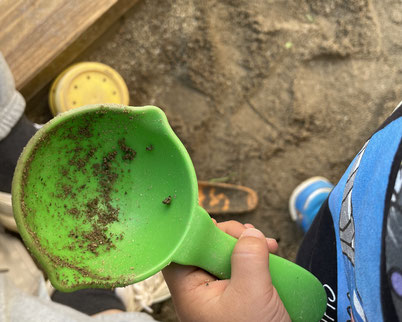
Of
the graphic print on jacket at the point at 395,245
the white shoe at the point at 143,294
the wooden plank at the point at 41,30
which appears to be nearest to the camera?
the graphic print on jacket at the point at 395,245

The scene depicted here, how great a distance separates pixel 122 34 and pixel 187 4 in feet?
0.75

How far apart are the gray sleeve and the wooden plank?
14 centimetres

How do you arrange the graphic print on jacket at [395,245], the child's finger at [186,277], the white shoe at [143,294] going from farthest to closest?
the white shoe at [143,294] → the child's finger at [186,277] → the graphic print on jacket at [395,245]

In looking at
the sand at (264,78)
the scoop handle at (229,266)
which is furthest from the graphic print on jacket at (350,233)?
the sand at (264,78)

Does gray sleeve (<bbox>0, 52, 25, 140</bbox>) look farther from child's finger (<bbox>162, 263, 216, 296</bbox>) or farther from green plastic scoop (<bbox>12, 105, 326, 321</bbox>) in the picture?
child's finger (<bbox>162, 263, 216, 296</bbox>)

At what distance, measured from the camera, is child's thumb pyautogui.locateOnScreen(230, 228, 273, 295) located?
59 cm

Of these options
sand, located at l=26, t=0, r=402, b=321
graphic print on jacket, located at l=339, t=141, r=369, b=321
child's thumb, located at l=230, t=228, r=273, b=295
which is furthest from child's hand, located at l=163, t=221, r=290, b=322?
sand, located at l=26, t=0, r=402, b=321

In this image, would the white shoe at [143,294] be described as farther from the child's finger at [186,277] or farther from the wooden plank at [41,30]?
the wooden plank at [41,30]

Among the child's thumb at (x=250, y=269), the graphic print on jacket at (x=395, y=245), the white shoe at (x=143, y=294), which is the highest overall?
the graphic print on jacket at (x=395, y=245)

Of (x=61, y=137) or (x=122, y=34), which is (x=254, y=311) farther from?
(x=122, y=34)

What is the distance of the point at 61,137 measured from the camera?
61cm

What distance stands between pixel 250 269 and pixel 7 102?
0.69 m

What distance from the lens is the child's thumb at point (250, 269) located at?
23.2 inches

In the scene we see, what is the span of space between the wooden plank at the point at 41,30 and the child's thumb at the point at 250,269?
2.61ft
